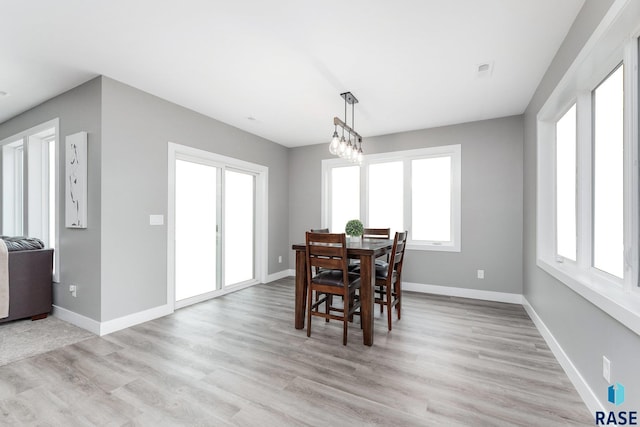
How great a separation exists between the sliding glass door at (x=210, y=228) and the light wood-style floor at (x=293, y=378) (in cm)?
94

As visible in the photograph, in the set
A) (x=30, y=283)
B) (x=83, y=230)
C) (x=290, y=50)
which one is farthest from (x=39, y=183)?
(x=290, y=50)

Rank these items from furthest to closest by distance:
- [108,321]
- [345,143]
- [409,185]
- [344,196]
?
[344,196] → [409,185] → [345,143] → [108,321]

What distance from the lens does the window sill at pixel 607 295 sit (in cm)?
127

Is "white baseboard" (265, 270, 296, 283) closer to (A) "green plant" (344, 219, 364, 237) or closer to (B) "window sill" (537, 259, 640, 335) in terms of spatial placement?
(A) "green plant" (344, 219, 364, 237)

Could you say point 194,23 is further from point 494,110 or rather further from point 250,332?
point 494,110

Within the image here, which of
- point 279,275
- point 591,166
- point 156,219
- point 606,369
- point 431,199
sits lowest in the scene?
point 279,275

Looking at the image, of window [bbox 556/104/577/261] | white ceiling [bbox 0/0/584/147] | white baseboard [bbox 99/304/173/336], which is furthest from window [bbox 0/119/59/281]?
window [bbox 556/104/577/261]

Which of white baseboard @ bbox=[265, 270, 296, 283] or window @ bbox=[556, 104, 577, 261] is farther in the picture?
white baseboard @ bbox=[265, 270, 296, 283]

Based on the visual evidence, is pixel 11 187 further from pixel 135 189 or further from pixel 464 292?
pixel 464 292

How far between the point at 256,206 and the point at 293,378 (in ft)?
11.2

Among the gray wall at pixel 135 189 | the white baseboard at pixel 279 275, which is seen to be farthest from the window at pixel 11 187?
the white baseboard at pixel 279 275

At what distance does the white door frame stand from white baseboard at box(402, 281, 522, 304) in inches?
98.5

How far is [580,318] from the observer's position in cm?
186

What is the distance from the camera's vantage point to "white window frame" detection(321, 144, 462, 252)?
420 cm
